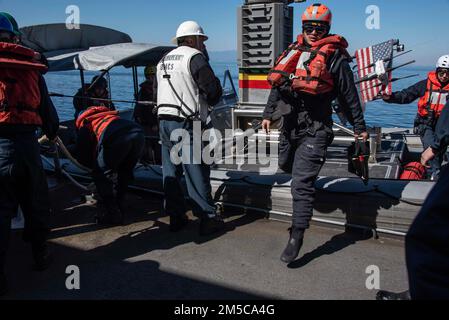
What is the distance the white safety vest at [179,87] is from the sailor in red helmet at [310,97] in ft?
2.67

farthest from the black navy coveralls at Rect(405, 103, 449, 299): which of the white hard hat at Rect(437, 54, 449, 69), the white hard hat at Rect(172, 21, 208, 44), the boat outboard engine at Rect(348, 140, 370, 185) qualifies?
the white hard hat at Rect(437, 54, 449, 69)

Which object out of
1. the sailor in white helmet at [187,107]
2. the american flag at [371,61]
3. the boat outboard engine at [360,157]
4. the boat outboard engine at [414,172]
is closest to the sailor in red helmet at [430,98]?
the boat outboard engine at [414,172]

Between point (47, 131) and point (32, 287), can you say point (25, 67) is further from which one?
point (32, 287)

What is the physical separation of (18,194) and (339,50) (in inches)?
113

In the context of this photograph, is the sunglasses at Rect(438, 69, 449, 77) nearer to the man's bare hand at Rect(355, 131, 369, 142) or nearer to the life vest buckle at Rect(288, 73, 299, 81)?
the man's bare hand at Rect(355, 131, 369, 142)

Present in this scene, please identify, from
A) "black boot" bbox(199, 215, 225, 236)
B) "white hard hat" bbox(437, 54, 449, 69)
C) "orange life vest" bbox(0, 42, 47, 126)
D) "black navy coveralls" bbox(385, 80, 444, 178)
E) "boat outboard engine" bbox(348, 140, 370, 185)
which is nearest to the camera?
"orange life vest" bbox(0, 42, 47, 126)

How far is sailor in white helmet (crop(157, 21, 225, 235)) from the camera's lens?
392 cm

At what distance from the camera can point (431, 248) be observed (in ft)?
3.44

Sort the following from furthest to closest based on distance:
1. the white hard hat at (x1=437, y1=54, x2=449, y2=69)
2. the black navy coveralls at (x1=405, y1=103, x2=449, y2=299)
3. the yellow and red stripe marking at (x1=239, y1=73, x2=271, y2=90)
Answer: the yellow and red stripe marking at (x1=239, y1=73, x2=271, y2=90) < the white hard hat at (x1=437, y1=54, x2=449, y2=69) < the black navy coveralls at (x1=405, y1=103, x2=449, y2=299)

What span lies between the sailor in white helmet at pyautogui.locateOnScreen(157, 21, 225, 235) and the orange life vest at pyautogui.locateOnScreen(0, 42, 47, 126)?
120 cm

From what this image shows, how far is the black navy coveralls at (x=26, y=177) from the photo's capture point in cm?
303

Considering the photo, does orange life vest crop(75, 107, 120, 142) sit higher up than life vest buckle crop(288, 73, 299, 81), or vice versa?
life vest buckle crop(288, 73, 299, 81)

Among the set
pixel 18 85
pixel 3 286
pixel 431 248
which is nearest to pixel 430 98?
pixel 18 85

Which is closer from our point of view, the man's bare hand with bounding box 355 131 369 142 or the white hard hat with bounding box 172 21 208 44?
the man's bare hand with bounding box 355 131 369 142
